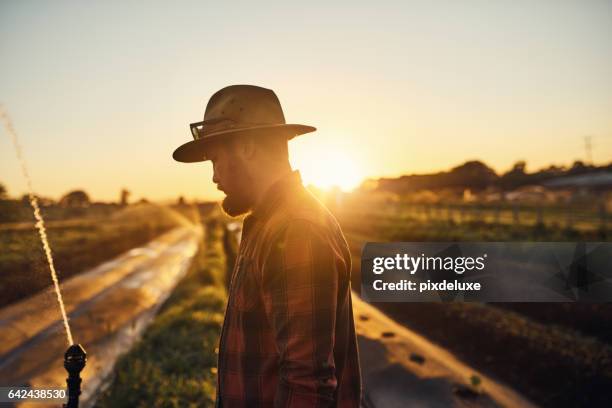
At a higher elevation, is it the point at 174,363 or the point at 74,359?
the point at 74,359

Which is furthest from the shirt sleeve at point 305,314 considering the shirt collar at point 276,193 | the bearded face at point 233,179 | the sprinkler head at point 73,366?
the sprinkler head at point 73,366

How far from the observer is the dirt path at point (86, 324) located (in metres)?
6.79

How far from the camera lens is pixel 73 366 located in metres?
2.22

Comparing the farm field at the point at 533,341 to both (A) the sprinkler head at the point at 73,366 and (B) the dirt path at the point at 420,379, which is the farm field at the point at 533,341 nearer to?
(B) the dirt path at the point at 420,379

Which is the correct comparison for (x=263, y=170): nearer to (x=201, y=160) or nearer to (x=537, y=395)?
(x=201, y=160)

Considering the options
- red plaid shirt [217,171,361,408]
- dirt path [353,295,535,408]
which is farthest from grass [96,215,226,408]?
red plaid shirt [217,171,361,408]

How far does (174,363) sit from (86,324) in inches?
174

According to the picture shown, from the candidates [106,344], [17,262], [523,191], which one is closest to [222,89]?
[106,344]

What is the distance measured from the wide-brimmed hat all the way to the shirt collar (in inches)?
7.2

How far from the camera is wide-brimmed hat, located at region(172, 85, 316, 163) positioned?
170cm

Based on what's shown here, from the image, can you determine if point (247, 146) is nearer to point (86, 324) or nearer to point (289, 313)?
point (289, 313)

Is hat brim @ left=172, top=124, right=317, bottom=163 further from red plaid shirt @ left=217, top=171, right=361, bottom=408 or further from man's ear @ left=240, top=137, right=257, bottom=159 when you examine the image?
red plaid shirt @ left=217, top=171, right=361, bottom=408

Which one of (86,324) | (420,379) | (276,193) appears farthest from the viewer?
(86,324)

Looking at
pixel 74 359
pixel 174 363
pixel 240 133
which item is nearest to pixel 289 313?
pixel 240 133
